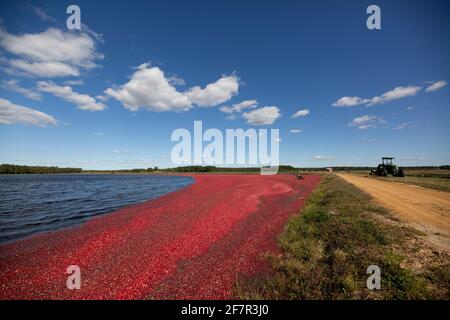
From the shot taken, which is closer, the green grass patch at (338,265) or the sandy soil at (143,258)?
the green grass patch at (338,265)

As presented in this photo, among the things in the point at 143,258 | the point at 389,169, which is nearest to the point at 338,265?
the point at 143,258

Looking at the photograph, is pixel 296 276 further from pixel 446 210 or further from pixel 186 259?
pixel 446 210

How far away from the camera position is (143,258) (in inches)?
313

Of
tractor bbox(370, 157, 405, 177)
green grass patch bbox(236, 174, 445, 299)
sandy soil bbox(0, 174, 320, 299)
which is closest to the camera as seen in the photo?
green grass patch bbox(236, 174, 445, 299)

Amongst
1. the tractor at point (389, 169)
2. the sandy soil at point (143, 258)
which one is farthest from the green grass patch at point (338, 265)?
the tractor at point (389, 169)

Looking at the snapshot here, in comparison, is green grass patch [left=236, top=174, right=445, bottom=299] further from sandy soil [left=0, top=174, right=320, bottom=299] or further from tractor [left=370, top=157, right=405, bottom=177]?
tractor [left=370, top=157, right=405, bottom=177]

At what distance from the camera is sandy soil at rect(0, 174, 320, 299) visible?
589cm

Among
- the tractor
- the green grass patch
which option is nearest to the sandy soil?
the green grass patch

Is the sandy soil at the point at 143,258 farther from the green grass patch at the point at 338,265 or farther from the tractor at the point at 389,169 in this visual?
the tractor at the point at 389,169

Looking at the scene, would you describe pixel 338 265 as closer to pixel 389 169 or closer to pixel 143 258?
pixel 143 258

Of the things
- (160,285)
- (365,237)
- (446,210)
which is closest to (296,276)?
(160,285)

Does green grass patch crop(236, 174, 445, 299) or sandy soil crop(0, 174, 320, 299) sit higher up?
green grass patch crop(236, 174, 445, 299)

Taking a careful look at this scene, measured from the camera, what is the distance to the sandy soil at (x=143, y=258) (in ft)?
19.3
